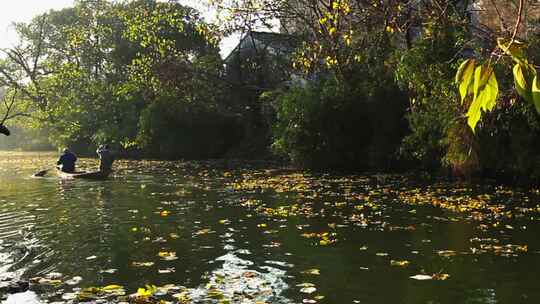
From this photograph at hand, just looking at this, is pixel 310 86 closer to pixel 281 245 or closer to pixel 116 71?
pixel 281 245

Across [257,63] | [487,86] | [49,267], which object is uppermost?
[257,63]

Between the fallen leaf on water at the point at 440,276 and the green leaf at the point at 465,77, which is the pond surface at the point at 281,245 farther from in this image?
the green leaf at the point at 465,77

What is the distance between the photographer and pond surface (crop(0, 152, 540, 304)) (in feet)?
24.5

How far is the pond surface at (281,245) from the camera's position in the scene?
24.5ft

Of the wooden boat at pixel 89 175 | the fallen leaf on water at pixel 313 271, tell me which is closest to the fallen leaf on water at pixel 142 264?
the fallen leaf on water at pixel 313 271

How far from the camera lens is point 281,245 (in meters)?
10.3

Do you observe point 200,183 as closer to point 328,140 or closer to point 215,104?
point 328,140

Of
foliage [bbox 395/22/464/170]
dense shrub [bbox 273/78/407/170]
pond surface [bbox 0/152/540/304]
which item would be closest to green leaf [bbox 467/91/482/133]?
pond surface [bbox 0/152/540/304]

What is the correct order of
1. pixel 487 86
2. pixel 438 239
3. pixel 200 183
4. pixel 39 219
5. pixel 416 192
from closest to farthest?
pixel 487 86, pixel 438 239, pixel 39 219, pixel 416 192, pixel 200 183

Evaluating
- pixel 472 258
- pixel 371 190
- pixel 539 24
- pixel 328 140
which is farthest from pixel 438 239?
pixel 328 140

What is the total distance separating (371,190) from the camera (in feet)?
61.6

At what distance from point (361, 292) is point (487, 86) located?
635 cm

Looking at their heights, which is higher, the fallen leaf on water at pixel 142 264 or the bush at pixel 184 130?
the bush at pixel 184 130

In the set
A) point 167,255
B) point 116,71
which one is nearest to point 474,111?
point 167,255
